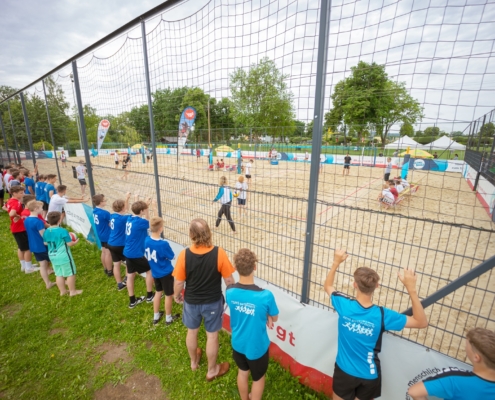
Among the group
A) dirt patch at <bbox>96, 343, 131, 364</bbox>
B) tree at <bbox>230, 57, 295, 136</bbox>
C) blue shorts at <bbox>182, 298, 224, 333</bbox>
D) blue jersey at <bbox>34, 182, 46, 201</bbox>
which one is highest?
tree at <bbox>230, 57, 295, 136</bbox>

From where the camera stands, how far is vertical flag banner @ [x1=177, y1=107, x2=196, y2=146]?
17.4ft

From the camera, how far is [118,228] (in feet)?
13.9

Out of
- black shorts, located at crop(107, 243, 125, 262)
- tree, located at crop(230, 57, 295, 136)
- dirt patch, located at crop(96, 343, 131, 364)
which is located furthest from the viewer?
black shorts, located at crop(107, 243, 125, 262)

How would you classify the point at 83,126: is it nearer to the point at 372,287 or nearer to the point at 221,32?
the point at 221,32

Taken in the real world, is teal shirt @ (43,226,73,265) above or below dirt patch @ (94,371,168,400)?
above

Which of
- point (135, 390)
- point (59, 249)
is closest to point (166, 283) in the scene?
point (135, 390)

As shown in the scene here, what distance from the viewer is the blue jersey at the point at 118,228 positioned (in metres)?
4.21

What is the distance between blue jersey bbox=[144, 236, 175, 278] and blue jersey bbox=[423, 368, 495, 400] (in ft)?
9.24

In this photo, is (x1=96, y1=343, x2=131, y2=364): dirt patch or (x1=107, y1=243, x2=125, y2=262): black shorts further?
(x1=107, y1=243, x2=125, y2=262): black shorts

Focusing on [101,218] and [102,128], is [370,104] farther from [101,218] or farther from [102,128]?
[102,128]

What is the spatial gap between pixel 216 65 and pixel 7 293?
546 centimetres

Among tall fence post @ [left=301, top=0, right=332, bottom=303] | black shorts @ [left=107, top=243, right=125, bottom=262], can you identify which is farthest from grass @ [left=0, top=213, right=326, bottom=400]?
tall fence post @ [left=301, top=0, right=332, bottom=303]

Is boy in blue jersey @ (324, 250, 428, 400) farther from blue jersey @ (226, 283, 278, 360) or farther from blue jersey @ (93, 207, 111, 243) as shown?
blue jersey @ (93, 207, 111, 243)

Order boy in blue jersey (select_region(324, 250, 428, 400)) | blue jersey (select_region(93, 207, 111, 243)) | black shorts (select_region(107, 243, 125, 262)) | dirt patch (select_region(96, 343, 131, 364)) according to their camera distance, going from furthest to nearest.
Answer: blue jersey (select_region(93, 207, 111, 243)) < black shorts (select_region(107, 243, 125, 262)) < dirt patch (select_region(96, 343, 131, 364)) < boy in blue jersey (select_region(324, 250, 428, 400))
